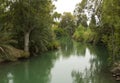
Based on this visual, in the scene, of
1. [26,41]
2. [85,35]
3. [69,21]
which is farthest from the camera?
[69,21]

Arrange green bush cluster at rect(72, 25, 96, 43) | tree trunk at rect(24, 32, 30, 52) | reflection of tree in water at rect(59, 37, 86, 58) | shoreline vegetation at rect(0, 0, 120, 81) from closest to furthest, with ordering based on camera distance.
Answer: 1. shoreline vegetation at rect(0, 0, 120, 81)
2. tree trunk at rect(24, 32, 30, 52)
3. reflection of tree in water at rect(59, 37, 86, 58)
4. green bush cluster at rect(72, 25, 96, 43)

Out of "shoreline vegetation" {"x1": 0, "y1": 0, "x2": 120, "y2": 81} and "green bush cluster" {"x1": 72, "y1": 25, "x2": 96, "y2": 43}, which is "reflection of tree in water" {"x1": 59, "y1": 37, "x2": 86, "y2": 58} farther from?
"green bush cluster" {"x1": 72, "y1": 25, "x2": 96, "y2": 43}

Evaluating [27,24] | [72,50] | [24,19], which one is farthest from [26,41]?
[72,50]

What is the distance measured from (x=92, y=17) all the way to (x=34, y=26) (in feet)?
22.1

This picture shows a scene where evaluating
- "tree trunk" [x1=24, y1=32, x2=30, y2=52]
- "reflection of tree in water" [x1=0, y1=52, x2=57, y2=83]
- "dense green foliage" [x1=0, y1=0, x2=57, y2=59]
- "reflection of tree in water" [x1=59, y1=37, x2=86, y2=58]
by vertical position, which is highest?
"dense green foliage" [x1=0, y1=0, x2=57, y2=59]

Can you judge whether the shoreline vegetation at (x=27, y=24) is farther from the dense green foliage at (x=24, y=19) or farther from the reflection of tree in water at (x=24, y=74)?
the reflection of tree in water at (x=24, y=74)

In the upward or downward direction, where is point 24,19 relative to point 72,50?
upward

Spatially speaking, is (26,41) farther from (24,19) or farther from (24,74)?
(24,74)

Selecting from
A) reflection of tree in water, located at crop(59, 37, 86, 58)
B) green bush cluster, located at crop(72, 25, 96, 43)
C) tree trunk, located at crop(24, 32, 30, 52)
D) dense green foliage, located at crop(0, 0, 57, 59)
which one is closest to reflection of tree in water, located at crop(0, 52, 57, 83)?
dense green foliage, located at crop(0, 0, 57, 59)

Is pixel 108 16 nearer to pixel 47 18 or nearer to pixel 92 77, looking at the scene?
pixel 92 77

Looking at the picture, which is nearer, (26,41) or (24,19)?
(24,19)

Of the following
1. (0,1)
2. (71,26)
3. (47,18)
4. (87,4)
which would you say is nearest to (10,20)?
(0,1)

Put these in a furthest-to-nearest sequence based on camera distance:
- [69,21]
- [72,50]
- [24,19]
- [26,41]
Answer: [69,21], [72,50], [26,41], [24,19]

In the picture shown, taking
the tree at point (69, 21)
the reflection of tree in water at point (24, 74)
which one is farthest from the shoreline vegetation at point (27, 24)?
the tree at point (69, 21)
